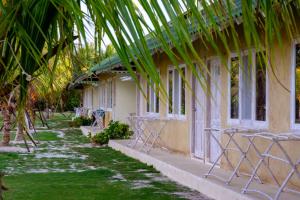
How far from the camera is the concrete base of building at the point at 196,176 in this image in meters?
6.76

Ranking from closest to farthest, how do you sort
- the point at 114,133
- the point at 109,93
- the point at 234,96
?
the point at 234,96, the point at 114,133, the point at 109,93

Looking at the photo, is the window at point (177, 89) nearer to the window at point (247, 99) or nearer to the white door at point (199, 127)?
the white door at point (199, 127)

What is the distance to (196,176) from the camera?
834 centimetres

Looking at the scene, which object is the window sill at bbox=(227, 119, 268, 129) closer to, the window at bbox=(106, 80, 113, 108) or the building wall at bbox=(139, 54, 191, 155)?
the building wall at bbox=(139, 54, 191, 155)

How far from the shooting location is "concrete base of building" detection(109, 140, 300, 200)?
22.2ft

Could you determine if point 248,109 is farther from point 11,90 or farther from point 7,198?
point 11,90

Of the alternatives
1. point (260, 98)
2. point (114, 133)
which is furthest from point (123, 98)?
point (260, 98)

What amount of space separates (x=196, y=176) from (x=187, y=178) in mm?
461

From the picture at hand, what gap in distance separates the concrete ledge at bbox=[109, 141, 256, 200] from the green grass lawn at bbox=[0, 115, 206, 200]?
129 mm

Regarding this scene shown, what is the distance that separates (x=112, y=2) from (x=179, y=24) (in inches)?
4.7

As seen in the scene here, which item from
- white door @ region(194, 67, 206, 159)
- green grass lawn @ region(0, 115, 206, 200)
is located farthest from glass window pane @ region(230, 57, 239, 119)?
green grass lawn @ region(0, 115, 206, 200)

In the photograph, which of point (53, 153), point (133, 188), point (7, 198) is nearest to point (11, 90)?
point (7, 198)

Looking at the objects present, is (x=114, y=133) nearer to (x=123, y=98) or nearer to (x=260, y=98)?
(x=123, y=98)

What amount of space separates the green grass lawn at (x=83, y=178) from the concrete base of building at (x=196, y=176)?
0.15 metres
